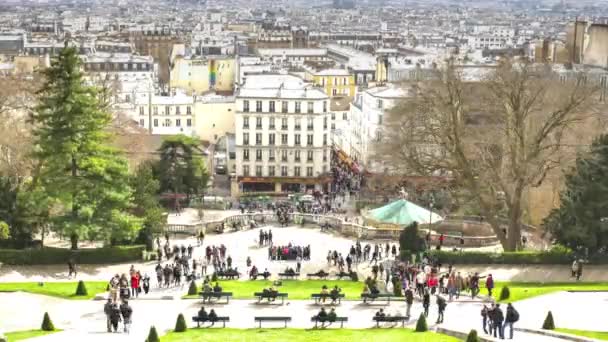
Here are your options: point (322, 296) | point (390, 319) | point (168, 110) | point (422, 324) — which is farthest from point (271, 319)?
point (168, 110)

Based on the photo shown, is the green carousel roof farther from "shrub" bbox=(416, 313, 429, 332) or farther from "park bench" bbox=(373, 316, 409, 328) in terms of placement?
"shrub" bbox=(416, 313, 429, 332)

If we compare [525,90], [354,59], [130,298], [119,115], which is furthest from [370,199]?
[354,59]

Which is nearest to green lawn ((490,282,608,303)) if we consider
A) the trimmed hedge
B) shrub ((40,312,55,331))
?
shrub ((40,312,55,331))

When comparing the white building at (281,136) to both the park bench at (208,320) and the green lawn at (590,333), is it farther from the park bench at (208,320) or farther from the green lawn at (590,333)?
the green lawn at (590,333)

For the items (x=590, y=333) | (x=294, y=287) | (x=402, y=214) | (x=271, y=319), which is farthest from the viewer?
(x=402, y=214)

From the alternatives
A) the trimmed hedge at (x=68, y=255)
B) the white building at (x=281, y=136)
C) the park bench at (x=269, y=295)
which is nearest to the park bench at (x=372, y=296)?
the park bench at (x=269, y=295)

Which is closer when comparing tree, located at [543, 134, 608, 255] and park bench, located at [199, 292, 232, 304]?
park bench, located at [199, 292, 232, 304]

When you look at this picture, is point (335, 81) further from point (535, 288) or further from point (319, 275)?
point (535, 288)
